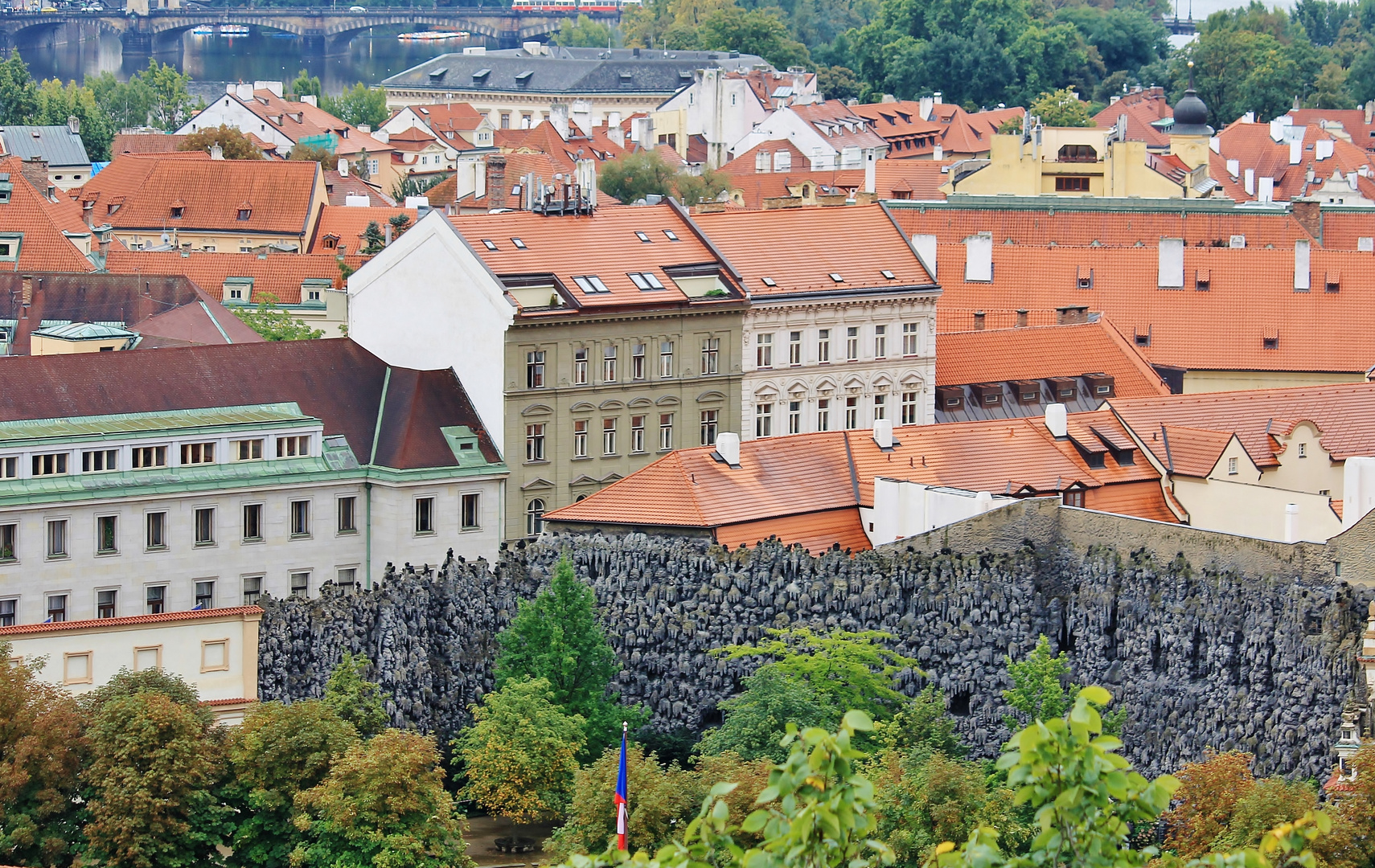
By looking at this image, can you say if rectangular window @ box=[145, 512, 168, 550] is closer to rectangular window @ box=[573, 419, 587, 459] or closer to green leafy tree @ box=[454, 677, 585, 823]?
green leafy tree @ box=[454, 677, 585, 823]

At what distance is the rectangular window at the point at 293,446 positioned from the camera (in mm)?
87875

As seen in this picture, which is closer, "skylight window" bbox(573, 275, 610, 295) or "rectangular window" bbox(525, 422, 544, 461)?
"rectangular window" bbox(525, 422, 544, 461)

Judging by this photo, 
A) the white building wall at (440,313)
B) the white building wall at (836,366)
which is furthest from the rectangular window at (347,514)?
the white building wall at (836,366)

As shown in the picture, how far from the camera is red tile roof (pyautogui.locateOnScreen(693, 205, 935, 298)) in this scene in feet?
333

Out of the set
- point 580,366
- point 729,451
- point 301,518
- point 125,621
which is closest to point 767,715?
point 729,451

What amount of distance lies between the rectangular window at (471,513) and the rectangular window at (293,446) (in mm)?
4846

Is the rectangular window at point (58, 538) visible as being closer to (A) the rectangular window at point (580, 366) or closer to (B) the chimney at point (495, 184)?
(A) the rectangular window at point (580, 366)

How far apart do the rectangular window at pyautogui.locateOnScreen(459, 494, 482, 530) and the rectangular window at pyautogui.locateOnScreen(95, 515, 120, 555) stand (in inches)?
411

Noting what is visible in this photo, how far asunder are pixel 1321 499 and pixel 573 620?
20.8 m

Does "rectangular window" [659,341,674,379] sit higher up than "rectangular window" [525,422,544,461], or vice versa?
"rectangular window" [659,341,674,379]

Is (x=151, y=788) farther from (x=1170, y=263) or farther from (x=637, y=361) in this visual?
(x=1170, y=263)

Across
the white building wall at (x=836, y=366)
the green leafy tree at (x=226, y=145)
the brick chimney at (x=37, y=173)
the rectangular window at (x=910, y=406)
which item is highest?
the green leafy tree at (x=226, y=145)

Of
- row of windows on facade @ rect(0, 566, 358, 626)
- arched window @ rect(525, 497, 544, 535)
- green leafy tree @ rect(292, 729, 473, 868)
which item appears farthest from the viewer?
arched window @ rect(525, 497, 544, 535)

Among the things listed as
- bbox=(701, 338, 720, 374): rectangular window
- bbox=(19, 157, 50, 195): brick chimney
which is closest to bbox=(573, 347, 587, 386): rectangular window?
bbox=(701, 338, 720, 374): rectangular window
